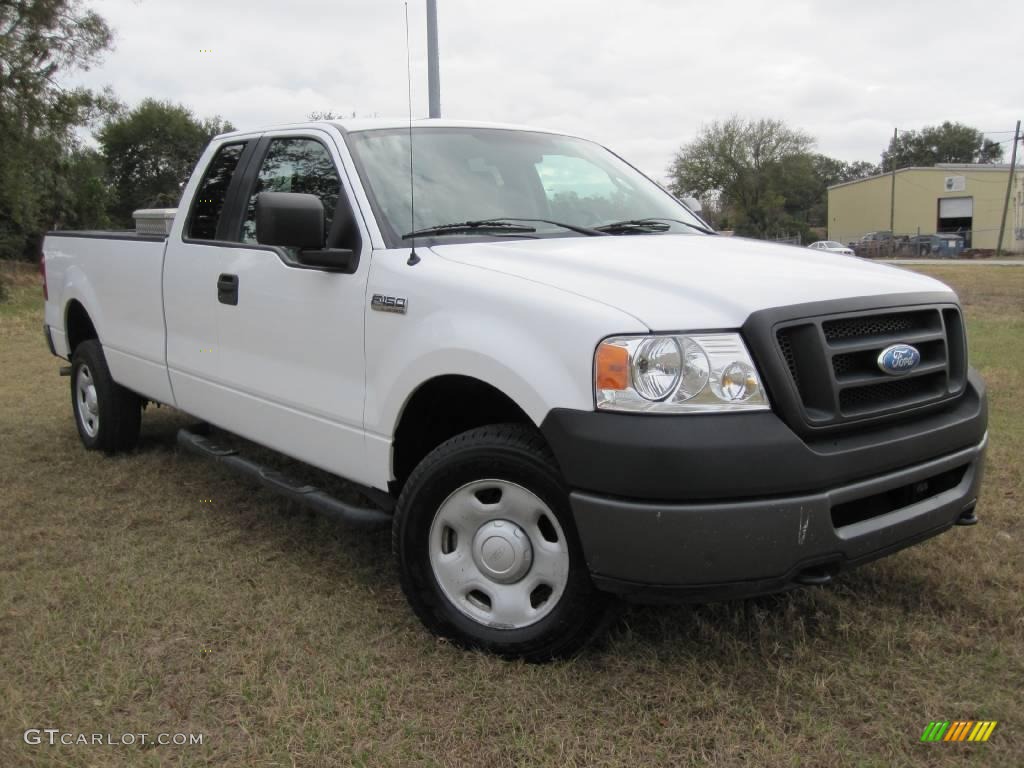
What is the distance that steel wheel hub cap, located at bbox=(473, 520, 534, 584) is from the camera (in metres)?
2.82

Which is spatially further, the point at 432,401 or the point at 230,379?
the point at 230,379

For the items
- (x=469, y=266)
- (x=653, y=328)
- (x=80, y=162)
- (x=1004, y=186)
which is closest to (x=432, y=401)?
(x=469, y=266)

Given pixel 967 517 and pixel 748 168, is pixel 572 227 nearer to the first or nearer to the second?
pixel 967 517

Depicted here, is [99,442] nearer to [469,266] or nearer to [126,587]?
[126,587]

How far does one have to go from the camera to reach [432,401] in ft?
10.5

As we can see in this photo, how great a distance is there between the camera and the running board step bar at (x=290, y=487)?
3383 millimetres

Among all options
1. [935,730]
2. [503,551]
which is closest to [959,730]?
[935,730]

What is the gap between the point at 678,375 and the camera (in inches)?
96.3

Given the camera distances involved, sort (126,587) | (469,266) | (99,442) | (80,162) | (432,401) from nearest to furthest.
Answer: (469,266)
(432,401)
(126,587)
(99,442)
(80,162)

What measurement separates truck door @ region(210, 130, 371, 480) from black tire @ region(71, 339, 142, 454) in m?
1.63

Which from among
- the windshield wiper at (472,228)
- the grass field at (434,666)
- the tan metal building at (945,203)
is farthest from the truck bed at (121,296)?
the tan metal building at (945,203)

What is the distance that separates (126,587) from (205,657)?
0.77 meters

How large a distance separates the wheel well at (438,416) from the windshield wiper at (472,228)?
608 mm

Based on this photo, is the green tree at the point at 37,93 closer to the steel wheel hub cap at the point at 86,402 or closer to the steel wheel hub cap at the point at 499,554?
the steel wheel hub cap at the point at 86,402
